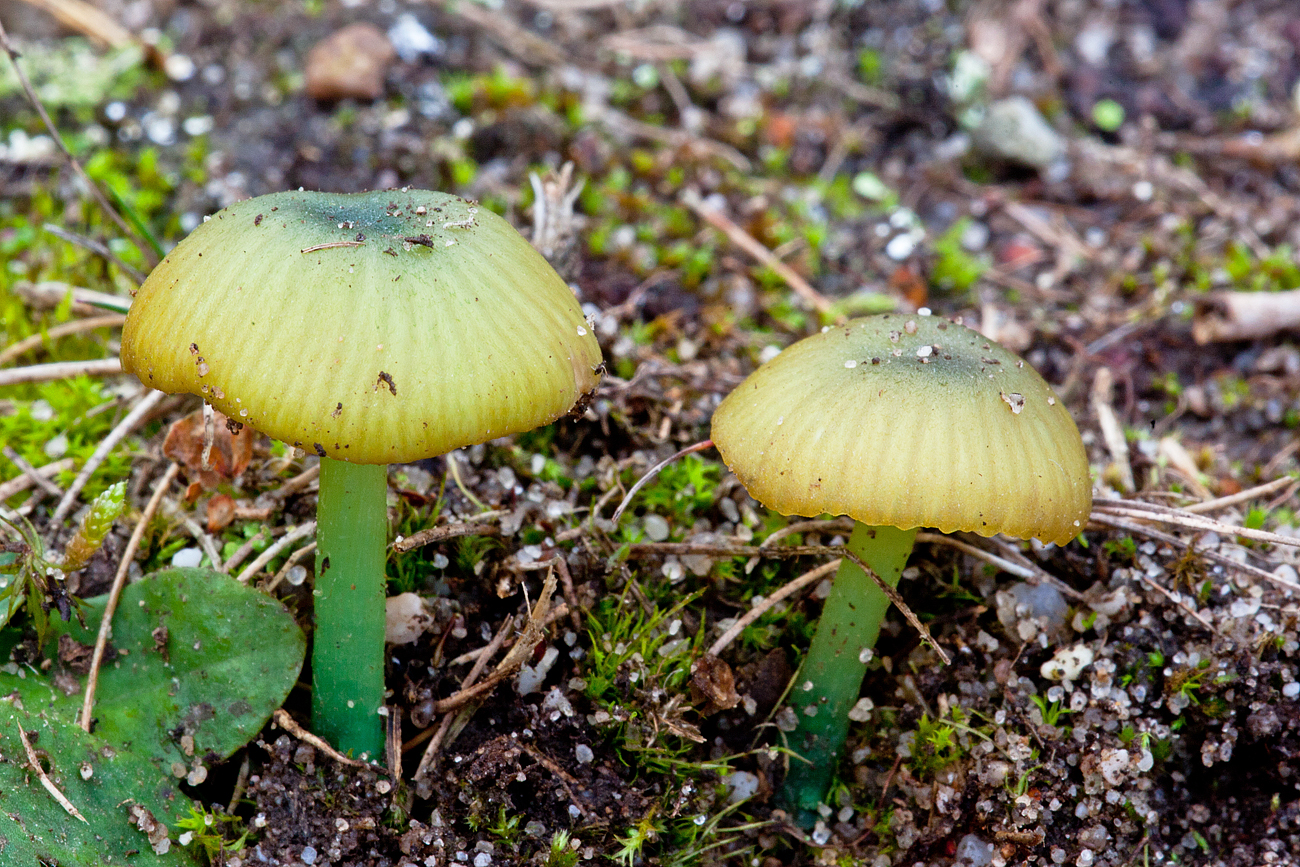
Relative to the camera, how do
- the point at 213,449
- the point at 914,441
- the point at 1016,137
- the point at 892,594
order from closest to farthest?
1. the point at 914,441
2. the point at 892,594
3. the point at 213,449
4. the point at 1016,137

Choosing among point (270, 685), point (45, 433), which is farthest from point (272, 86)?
point (270, 685)

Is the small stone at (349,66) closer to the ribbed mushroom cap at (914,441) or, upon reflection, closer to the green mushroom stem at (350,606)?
the green mushroom stem at (350,606)

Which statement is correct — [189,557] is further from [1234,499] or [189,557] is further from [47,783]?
[1234,499]

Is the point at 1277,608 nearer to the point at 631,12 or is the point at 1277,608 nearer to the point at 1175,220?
the point at 1175,220

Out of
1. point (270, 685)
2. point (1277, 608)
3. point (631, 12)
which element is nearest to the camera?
point (270, 685)

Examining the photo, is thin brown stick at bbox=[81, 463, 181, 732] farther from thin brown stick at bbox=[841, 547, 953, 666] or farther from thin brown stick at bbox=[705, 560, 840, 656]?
thin brown stick at bbox=[841, 547, 953, 666]

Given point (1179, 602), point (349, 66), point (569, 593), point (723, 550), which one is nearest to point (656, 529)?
point (723, 550)

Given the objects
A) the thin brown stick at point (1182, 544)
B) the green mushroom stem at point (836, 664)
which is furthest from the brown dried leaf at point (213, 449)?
the thin brown stick at point (1182, 544)

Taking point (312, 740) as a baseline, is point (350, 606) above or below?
above
